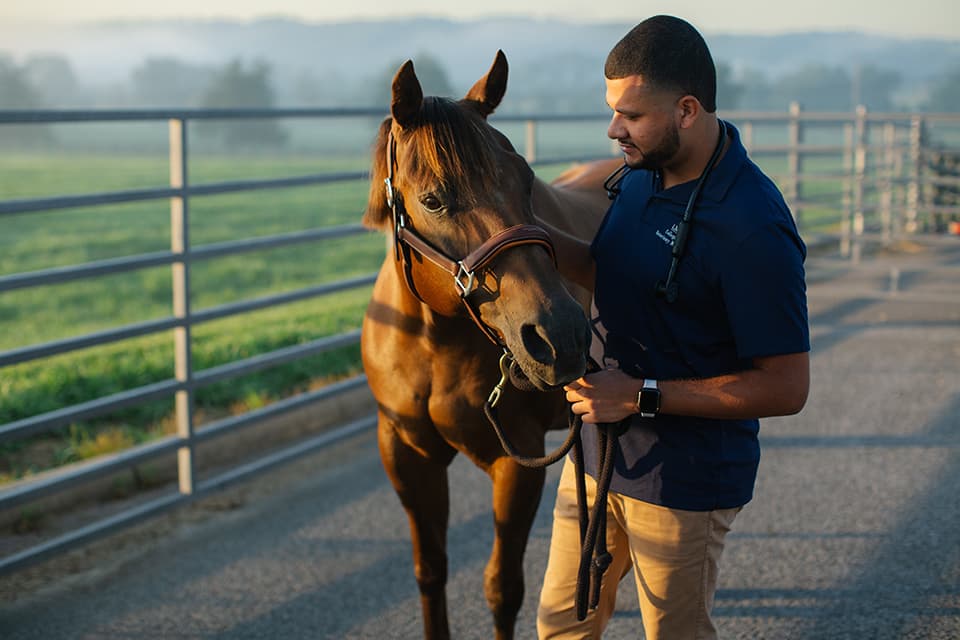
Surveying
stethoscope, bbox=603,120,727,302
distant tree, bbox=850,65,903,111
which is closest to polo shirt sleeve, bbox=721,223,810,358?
stethoscope, bbox=603,120,727,302

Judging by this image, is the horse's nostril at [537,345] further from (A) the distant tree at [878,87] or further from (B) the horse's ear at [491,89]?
(A) the distant tree at [878,87]

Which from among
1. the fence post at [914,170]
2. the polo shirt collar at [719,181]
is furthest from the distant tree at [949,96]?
the polo shirt collar at [719,181]

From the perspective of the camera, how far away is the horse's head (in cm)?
219

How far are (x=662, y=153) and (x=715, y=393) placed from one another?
525 millimetres

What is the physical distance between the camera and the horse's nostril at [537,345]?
2.16m

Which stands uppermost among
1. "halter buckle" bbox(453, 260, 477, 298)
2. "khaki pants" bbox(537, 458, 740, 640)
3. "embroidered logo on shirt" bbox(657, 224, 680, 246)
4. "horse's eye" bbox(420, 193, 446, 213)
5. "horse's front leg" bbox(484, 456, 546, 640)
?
"horse's eye" bbox(420, 193, 446, 213)

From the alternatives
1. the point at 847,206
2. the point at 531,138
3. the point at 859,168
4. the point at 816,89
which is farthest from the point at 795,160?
the point at 816,89

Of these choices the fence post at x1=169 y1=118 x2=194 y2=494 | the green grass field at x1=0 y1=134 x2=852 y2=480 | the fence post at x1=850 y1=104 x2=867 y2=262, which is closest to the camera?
the fence post at x1=169 y1=118 x2=194 y2=494

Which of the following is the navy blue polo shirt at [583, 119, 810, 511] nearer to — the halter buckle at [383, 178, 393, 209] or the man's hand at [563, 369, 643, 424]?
the man's hand at [563, 369, 643, 424]

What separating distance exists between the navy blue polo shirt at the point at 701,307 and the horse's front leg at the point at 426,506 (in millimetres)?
1030

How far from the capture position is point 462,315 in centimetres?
266

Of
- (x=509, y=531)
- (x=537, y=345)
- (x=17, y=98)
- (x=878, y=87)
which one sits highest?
(x=878, y=87)

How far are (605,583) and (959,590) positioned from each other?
81.1 inches

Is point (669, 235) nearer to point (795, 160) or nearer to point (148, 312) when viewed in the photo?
point (148, 312)
